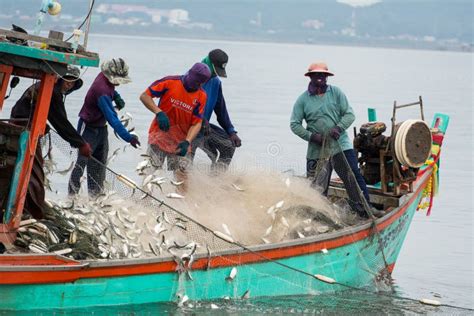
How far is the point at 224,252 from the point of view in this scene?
10.5 metres

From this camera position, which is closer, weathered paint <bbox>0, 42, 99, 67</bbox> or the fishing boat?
weathered paint <bbox>0, 42, 99, 67</bbox>

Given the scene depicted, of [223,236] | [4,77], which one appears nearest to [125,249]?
[223,236]

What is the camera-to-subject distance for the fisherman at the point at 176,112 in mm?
11695

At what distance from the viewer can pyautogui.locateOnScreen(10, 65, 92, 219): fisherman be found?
978 cm

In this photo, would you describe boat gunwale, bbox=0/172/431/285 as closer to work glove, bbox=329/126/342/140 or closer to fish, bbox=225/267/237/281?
fish, bbox=225/267/237/281

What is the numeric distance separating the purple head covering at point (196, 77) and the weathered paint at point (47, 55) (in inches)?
→ 101

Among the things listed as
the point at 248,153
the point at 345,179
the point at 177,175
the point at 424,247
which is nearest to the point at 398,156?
the point at 345,179

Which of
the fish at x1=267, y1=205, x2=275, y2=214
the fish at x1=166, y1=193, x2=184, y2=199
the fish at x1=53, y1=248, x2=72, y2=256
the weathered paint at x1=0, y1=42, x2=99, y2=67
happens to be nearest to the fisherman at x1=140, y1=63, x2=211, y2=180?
the fish at x1=166, y1=193, x2=184, y2=199

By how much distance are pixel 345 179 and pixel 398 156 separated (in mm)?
709

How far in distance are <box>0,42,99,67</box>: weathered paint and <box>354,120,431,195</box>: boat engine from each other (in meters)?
4.61

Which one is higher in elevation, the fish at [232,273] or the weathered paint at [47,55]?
the weathered paint at [47,55]

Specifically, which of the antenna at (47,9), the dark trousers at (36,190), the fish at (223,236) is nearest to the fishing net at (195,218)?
the fish at (223,236)

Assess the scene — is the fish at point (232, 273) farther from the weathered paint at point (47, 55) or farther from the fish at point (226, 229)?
the weathered paint at point (47, 55)

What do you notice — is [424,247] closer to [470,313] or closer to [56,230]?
[470,313]
